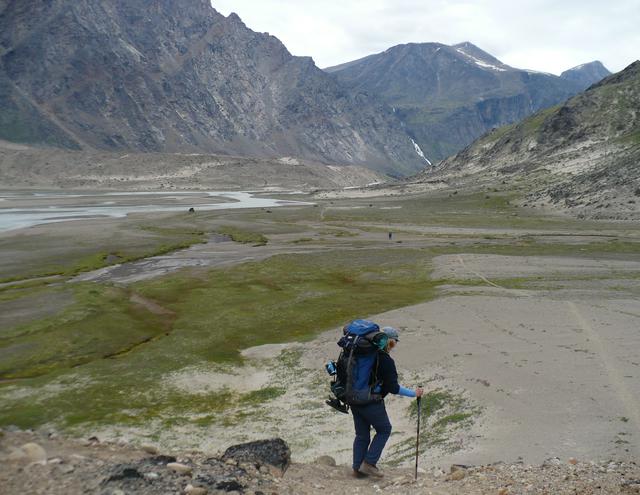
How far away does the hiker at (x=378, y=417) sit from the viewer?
1245 centimetres

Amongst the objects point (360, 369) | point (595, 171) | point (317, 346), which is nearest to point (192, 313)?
point (317, 346)

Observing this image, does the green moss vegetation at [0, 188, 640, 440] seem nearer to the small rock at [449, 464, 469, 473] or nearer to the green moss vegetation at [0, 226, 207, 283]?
the green moss vegetation at [0, 226, 207, 283]

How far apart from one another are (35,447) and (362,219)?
12337 centimetres

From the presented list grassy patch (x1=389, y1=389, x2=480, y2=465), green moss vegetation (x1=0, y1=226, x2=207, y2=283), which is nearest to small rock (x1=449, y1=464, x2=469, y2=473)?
grassy patch (x1=389, y1=389, x2=480, y2=465)

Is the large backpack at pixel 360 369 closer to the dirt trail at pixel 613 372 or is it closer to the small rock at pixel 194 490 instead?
the small rock at pixel 194 490

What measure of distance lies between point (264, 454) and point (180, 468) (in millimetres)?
2810

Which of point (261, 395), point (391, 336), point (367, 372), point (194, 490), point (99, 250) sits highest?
point (391, 336)

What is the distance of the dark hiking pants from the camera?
12.8m

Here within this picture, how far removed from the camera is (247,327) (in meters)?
38.3

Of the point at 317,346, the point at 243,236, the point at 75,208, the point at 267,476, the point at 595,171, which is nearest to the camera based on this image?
the point at 267,476

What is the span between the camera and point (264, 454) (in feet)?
46.7

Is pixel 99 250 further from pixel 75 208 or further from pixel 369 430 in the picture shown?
pixel 75 208

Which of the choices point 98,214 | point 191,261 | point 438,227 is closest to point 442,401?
point 191,261

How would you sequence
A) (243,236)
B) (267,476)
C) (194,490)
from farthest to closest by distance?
(243,236)
(267,476)
(194,490)
